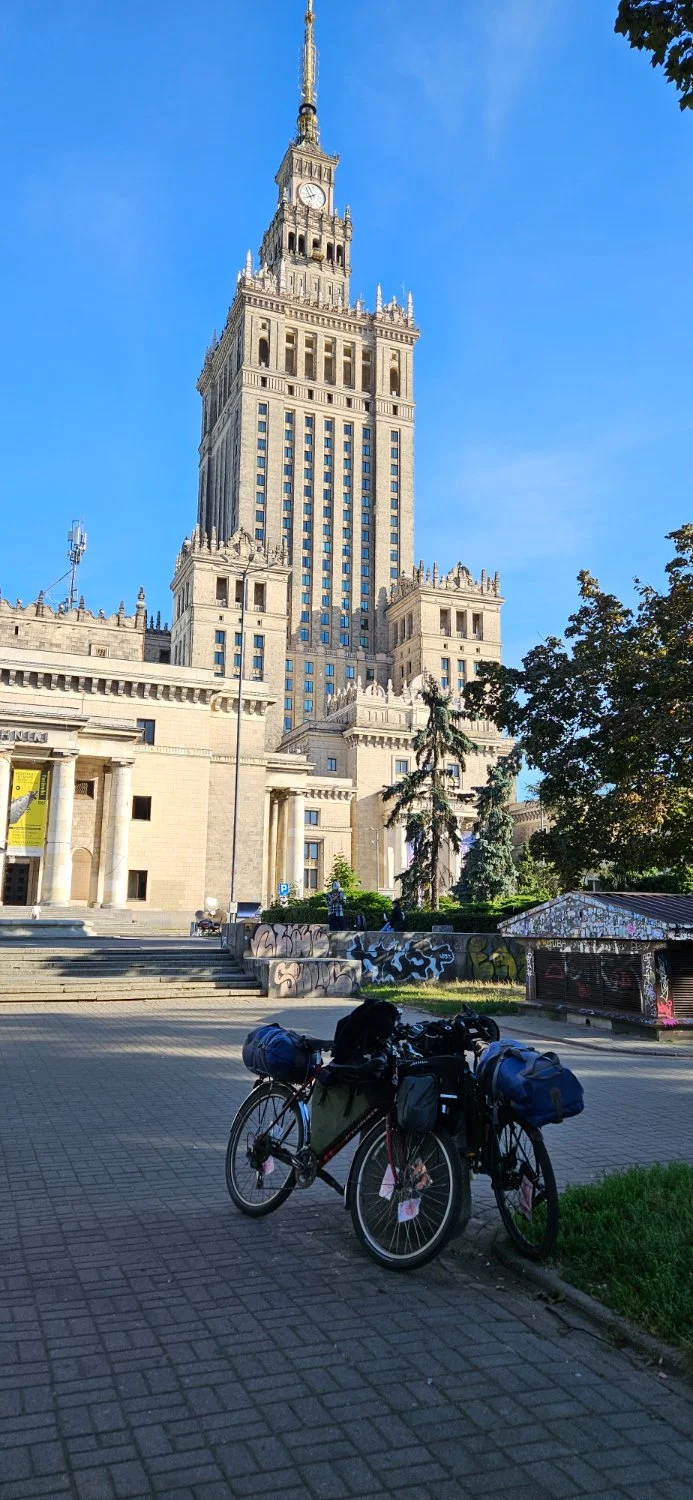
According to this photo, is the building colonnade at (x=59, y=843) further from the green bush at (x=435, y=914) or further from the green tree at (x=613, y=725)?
the green tree at (x=613, y=725)

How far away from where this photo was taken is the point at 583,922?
53.6 feet

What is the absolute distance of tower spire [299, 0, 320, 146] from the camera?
13138 centimetres

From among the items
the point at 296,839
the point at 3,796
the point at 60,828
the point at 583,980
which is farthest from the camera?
the point at 296,839

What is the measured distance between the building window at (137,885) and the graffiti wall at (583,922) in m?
36.4

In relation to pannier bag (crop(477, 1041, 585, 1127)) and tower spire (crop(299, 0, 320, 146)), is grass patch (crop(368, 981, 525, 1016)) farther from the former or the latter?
tower spire (crop(299, 0, 320, 146))

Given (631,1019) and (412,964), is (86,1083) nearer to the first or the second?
(631,1019)

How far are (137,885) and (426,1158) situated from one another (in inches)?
1915

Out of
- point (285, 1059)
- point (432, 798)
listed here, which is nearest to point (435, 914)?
point (432, 798)

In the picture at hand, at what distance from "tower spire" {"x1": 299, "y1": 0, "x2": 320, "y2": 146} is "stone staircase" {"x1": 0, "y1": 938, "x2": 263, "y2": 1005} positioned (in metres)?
137

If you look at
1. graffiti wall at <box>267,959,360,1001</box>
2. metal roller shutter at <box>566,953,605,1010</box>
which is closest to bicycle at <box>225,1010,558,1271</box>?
metal roller shutter at <box>566,953,605,1010</box>

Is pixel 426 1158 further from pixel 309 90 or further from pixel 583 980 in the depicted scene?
pixel 309 90

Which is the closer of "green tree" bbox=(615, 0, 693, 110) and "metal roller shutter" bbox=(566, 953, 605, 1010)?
"green tree" bbox=(615, 0, 693, 110)

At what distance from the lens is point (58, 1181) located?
6516 millimetres

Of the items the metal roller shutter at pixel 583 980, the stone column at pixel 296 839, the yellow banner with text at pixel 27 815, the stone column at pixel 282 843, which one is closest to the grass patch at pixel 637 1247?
the metal roller shutter at pixel 583 980
